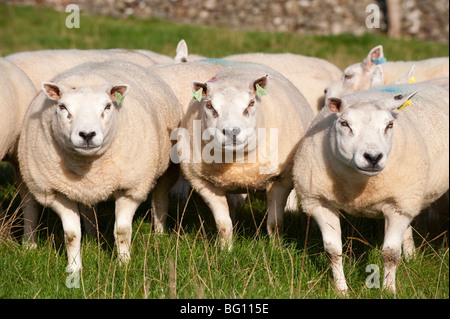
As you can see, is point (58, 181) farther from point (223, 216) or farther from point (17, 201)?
point (17, 201)

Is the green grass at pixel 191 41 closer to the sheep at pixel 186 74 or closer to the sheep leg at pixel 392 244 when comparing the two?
the sheep at pixel 186 74

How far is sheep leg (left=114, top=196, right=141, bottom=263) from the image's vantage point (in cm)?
557

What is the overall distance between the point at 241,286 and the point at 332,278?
2.83 feet

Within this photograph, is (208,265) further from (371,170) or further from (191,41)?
(191,41)

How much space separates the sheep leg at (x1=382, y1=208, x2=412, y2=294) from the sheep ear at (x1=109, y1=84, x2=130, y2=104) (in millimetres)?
2166

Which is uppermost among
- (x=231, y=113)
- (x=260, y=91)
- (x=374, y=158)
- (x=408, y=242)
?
(x=260, y=91)

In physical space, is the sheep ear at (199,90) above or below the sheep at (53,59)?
above

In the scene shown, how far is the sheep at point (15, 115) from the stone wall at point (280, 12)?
47.4 feet

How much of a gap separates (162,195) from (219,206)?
982mm

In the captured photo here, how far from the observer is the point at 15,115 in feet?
20.0

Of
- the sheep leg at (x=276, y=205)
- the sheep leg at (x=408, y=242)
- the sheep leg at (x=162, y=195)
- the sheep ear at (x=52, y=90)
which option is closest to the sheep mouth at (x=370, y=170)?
the sheep leg at (x=276, y=205)

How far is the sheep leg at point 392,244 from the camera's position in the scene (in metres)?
5.05

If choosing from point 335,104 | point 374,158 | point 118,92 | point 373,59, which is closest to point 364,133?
point 374,158

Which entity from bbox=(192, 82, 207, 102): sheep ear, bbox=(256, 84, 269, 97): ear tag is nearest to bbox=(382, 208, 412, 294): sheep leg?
bbox=(256, 84, 269, 97): ear tag
